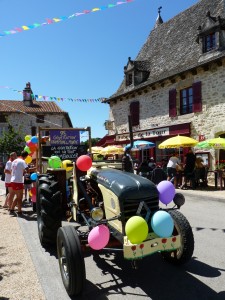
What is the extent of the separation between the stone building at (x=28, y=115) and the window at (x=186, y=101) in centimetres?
2109

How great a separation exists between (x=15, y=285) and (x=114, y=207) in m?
1.51

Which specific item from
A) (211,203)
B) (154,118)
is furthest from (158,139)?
(211,203)

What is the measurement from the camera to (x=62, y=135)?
21.5ft

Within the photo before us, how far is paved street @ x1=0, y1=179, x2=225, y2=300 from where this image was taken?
332cm

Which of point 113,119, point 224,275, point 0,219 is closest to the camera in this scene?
point 224,275

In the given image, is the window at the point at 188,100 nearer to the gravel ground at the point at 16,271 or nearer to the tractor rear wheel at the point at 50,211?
the gravel ground at the point at 16,271

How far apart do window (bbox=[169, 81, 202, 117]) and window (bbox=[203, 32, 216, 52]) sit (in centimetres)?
175

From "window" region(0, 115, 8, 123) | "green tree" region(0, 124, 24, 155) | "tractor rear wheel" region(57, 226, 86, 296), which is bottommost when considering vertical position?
"tractor rear wheel" region(57, 226, 86, 296)

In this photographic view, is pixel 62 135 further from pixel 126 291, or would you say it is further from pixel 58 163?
pixel 126 291

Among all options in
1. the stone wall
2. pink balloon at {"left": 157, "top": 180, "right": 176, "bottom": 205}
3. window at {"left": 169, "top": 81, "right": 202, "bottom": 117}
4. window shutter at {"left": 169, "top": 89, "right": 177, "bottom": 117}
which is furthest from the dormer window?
pink balloon at {"left": 157, "top": 180, "right": 176, "bottom": 205}

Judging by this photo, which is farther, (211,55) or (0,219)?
(211,55)

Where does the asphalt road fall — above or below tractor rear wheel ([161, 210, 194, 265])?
below

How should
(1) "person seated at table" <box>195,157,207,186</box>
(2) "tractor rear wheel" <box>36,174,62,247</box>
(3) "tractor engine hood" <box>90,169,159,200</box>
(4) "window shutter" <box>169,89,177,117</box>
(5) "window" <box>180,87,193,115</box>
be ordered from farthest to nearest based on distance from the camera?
(4) "window shutter" <box>169,89,177,117</box>
(5) "window" <box>180,87,193,115</box>
(1) "person seated at table" <box>195,157,207,186</box>
(2) "tractor rear wheel" <box>36,174,62,247</box>
(3) "tractor engine hood" <box>90,169,159,200</box>

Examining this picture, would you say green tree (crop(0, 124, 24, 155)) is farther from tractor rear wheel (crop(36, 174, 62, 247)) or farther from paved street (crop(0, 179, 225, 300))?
tractor rear wheel (crop(36, 174, 62, 247))
